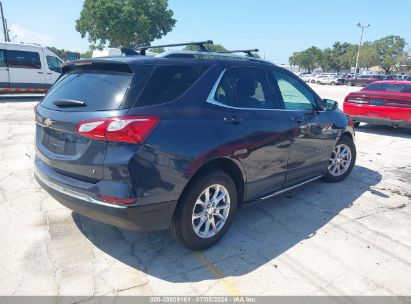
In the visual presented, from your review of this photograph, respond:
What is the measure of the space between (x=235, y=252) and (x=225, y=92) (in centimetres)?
156

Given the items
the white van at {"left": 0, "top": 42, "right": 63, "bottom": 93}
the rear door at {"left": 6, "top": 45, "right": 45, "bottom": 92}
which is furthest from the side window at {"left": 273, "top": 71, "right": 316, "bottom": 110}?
the rear door at {"left": 6, "top": 45, "right": 45, "bottom": 92}

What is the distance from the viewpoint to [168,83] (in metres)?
3.02

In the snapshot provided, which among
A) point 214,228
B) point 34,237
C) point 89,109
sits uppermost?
point 89,109

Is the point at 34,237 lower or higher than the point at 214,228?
lower

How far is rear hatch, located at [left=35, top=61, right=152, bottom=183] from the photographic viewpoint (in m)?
2.80

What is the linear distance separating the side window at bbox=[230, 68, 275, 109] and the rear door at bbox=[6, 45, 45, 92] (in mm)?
15034

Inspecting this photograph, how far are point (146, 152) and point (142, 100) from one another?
431 millimetres

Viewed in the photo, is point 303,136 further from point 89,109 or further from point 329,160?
point 89,109

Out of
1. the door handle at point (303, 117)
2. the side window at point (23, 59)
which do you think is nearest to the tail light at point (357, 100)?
the door handle at point (303, 117)

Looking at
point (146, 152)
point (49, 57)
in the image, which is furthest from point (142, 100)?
point (49, 57)

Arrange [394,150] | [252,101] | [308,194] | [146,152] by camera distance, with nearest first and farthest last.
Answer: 1. [146,152]
2. [252,101]
3. [308,194]
4. [394,150]

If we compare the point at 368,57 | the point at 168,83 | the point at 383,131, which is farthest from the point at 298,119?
the point at 368,57

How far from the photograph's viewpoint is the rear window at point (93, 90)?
2.85 meters

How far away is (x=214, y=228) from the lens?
3.47 meters
